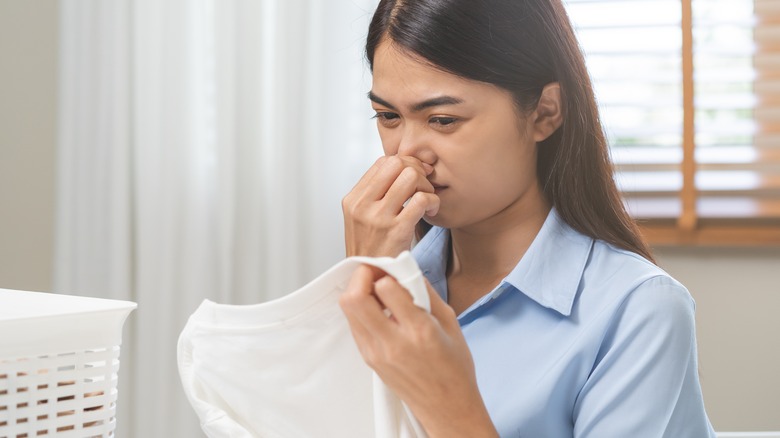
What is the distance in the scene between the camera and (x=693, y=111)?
222 centimetres

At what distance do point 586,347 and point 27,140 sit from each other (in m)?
1.94

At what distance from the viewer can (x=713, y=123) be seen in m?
2.24

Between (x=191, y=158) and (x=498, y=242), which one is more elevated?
(x=191, y=158)

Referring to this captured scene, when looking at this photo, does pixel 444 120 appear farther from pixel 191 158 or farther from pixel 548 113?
pixel 191 158

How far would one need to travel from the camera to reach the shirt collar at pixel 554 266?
45.5 inches

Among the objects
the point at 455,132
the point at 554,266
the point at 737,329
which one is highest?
the point at 455,132

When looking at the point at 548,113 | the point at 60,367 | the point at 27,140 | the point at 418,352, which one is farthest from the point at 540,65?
the point at 27,140

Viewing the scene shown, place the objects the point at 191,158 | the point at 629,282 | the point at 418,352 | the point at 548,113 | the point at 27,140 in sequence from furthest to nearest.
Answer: the point at 27,140 → the point at 191,158 → the point at 548,113 → the point at 629,282 → the point at 418,352

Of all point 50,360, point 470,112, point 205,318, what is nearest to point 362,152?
point 470,112

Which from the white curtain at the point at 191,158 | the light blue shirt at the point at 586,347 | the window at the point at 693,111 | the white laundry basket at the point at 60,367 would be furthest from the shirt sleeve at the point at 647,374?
the white curtain at the point at 191,158

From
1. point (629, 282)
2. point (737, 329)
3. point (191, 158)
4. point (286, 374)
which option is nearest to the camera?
point (286, 374)

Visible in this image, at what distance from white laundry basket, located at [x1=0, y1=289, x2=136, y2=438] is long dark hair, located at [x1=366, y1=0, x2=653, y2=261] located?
1.89 feet

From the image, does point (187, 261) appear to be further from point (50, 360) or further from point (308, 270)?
point (50, 360)

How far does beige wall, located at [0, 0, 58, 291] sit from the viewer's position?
2521 mm
